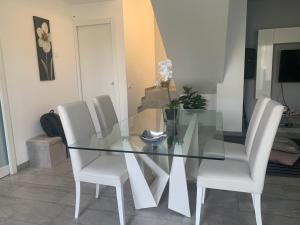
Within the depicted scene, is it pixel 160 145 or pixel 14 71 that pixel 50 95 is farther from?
pixel 160 145

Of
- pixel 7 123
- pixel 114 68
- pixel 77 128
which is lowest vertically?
pixel 7 123

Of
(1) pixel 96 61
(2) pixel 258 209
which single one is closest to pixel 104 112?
(2) pixel 258 209

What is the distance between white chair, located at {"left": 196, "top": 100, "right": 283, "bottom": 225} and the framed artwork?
287 centimetres

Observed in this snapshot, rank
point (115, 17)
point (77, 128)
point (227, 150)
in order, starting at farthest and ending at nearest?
point (115, 17) < point (227, 150) < point (77, 128)

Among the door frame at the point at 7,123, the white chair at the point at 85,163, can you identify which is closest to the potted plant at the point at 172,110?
the white chair at the point at 85,163

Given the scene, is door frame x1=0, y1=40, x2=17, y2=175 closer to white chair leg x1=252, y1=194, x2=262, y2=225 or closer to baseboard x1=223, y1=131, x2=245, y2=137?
white chair leg x1=252, y1=194, x2=262, y2=225

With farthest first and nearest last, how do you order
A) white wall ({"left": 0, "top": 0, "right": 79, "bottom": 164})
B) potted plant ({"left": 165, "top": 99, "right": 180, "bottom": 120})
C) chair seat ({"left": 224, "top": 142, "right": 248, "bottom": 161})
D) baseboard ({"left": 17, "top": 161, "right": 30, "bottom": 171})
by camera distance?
baseboard ({"left": 17, "top": 161, "right": 30, "bottom": 171})
white wall ({"left": 0, "top": 0, "right": 79, "bottom": 164})
potted plant ({"left": 165, "top": 99, "right": 180, "bottom": 120})
chair seat ({"left": 224, "top": 142, "right": 248, "bottom": 161})

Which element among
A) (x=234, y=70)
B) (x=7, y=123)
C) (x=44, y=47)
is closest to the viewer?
(x=7, y=123)

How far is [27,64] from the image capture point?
337 centimetres

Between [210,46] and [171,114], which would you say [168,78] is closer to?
[171,114]

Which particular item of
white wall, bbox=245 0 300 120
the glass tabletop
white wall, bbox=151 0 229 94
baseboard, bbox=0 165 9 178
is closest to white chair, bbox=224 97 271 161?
the glass tabletop

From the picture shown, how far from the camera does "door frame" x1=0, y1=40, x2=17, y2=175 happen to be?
2.98 meters

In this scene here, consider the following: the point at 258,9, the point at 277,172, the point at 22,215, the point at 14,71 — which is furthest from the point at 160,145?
Answer: the point at 258,9

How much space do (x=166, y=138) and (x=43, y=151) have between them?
2060mm
